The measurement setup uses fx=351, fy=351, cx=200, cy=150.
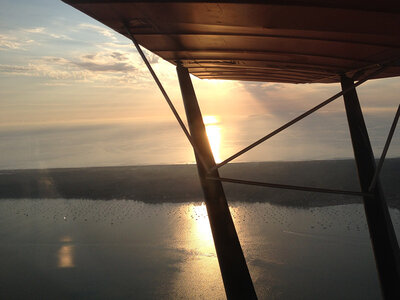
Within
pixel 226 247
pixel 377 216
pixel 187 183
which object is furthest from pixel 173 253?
pixel 226 247

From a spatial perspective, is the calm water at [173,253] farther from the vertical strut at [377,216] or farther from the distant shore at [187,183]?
the vertical strut at [377,216]

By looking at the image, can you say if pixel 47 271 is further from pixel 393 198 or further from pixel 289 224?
pixel 393 198

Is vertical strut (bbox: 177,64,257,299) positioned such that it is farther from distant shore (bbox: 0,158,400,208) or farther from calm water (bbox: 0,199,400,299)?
distant shore (bbox: 0,158,400,208)

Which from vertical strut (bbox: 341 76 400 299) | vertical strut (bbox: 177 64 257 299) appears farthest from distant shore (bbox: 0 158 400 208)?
vertical strut (bbox: 177 64 257 299)

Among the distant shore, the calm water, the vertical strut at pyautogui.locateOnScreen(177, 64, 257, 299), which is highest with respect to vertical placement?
the distant shore

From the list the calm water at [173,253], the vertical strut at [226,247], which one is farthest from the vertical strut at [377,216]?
the calm water at [173,253]

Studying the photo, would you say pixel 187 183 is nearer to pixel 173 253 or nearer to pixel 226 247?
pixel 173 253
